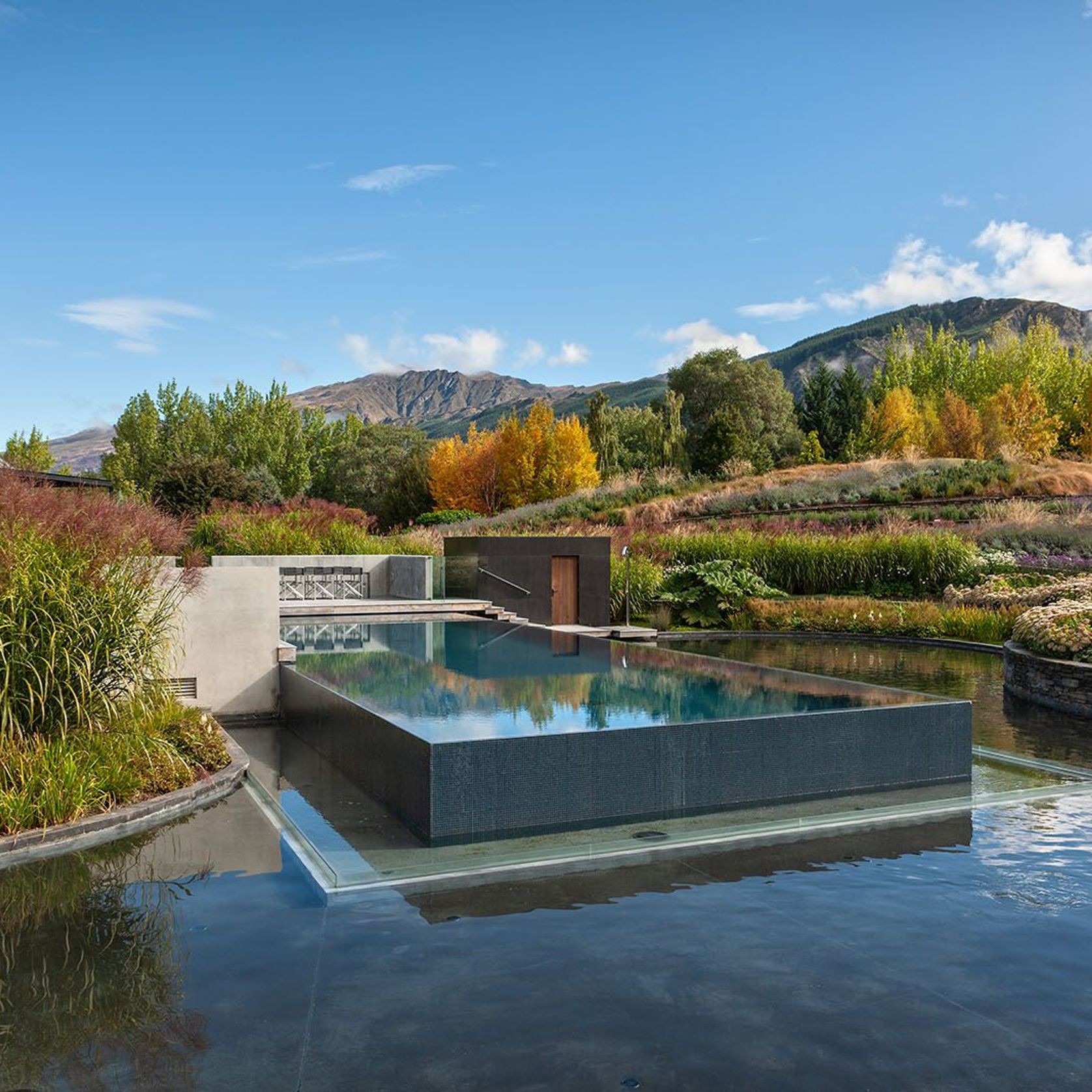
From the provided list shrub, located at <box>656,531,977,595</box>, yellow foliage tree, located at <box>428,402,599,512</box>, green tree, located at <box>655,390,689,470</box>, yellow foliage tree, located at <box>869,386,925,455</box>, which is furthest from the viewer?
yellow foliage tree, located at <box>869,386,925,455</box>

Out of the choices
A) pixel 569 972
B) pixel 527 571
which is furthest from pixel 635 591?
pixel 569 972

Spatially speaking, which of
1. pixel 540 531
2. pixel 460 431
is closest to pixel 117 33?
pixel 540 531

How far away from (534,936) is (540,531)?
2410cm

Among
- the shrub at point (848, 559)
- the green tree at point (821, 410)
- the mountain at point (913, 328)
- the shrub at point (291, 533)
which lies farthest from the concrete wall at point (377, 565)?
the mountain at point (913, 328)

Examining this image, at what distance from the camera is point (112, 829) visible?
566 centimetres

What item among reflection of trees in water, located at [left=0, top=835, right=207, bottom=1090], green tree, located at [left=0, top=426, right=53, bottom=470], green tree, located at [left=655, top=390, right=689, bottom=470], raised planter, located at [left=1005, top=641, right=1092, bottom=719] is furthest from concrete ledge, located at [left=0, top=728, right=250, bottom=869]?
green tree, located at [left=0, top=426, right=53, bottom=470]

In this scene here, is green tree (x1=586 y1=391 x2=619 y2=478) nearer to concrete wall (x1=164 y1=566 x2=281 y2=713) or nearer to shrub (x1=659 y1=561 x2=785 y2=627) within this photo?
shrub (x1=659 y1=561 x2=785 y2=627)

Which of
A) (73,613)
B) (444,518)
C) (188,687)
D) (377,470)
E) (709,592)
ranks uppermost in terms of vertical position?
(377,470)

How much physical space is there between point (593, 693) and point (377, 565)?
9.20 meters

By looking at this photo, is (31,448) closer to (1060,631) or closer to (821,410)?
(821,410)

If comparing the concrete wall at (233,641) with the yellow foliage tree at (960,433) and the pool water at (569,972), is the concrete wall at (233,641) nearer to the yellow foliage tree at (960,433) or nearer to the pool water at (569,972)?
the pool water at (569,972)

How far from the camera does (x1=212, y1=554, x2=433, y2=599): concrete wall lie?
602 inches

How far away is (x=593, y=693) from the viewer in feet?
24.5

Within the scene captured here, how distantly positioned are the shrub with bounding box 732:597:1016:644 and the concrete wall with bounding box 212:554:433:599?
19.8 feet
